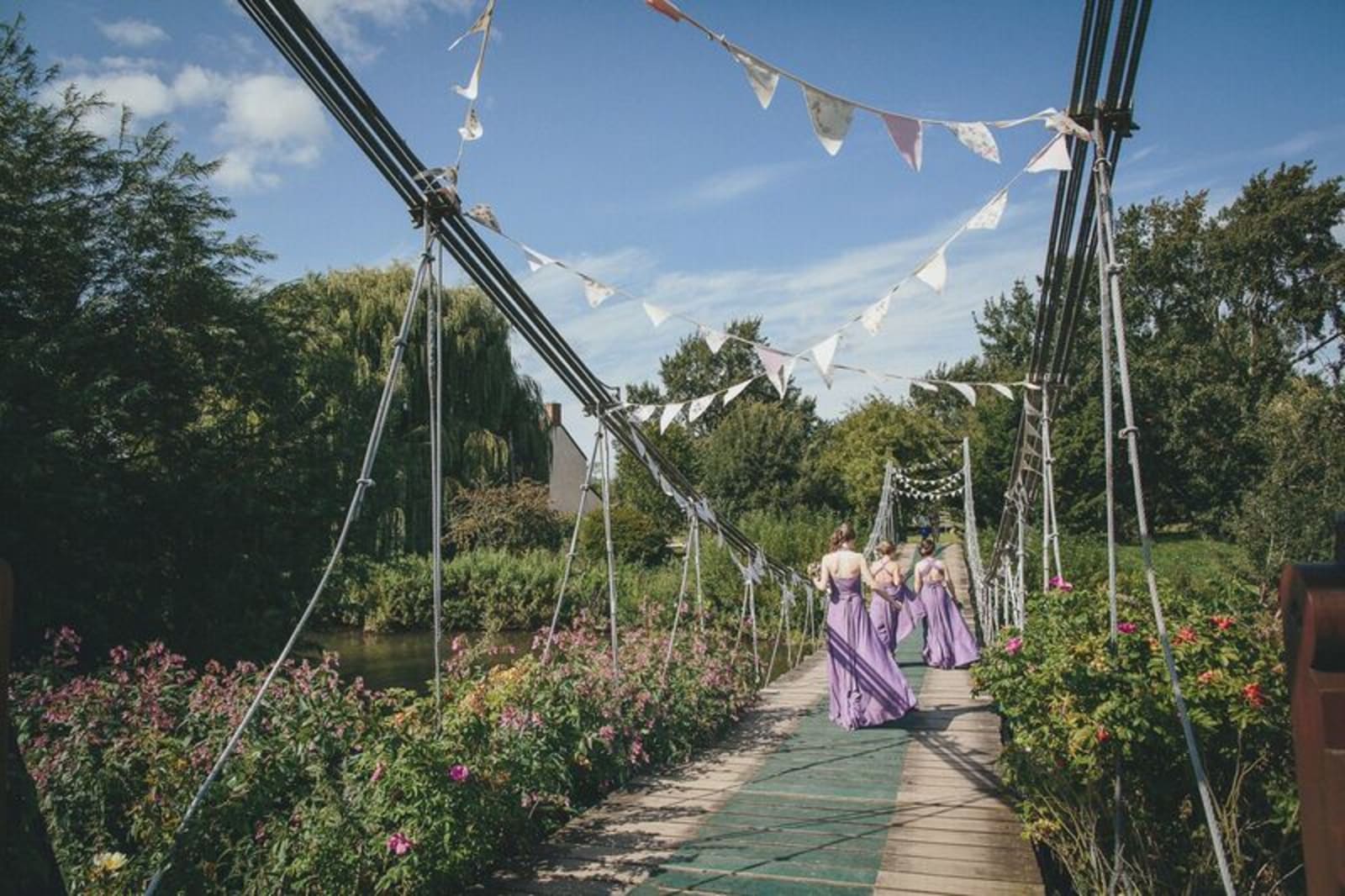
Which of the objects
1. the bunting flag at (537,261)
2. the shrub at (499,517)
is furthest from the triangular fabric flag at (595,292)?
the shrub at (499,517)

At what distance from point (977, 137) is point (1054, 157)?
0.94 ft

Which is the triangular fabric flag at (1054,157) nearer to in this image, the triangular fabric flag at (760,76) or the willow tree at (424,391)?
the triangular fabric flag at (760,76)

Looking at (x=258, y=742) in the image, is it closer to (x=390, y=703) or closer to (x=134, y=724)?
(x=134, y=724)

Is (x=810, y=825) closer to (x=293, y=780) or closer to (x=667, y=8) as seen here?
(x=293, y=780)

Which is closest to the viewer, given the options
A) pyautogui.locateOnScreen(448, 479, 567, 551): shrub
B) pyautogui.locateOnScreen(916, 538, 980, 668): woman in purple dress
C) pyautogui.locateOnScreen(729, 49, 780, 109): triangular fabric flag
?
pyautogui.locateOnScreen(729, 49, 780, 109): triangular fabric flag

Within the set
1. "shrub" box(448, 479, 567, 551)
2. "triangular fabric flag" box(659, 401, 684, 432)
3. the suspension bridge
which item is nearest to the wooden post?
the suspension bridge

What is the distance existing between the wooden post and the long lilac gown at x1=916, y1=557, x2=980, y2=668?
29.4 ft

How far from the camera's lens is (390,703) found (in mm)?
4285

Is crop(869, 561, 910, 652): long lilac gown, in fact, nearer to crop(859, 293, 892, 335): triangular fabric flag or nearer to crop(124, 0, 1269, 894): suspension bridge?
crop(124, 0, 1269, 894): suspension bridge

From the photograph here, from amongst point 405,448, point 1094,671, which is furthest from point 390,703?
point 405,448

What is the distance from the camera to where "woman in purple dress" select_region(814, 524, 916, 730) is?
6.50 meters

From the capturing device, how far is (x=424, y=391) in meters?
19.3

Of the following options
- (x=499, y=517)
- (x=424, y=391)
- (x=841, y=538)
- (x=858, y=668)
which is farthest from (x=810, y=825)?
(x=424, y=391)

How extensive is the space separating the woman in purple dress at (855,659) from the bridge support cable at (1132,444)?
3.60 meters
